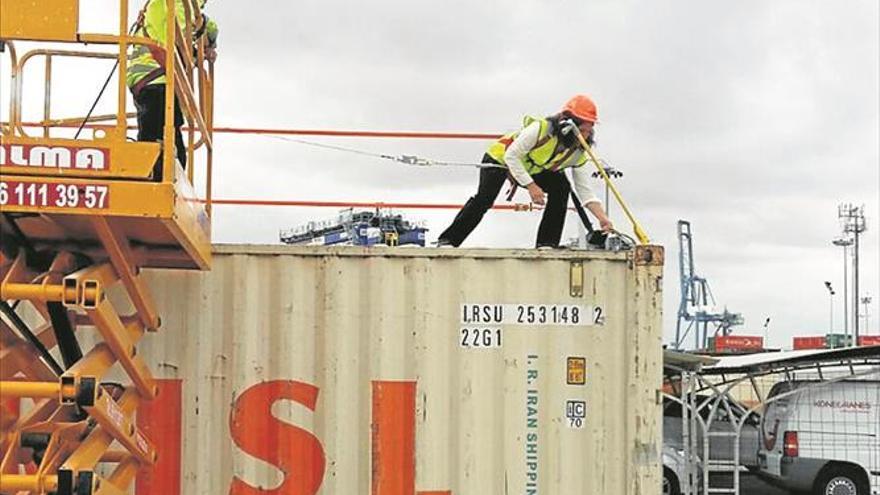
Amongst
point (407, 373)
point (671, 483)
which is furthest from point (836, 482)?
point (407, 373)

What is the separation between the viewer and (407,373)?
19.8 feet

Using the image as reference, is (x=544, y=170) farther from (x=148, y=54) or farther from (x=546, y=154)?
(x=148, y=54)

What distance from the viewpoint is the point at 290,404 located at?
19.7 feet

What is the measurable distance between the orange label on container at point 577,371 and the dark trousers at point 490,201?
1120 mm

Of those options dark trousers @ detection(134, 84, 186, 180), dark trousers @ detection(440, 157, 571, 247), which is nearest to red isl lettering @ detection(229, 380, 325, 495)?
dark trousers @ detection(134, 84, 186, 180)

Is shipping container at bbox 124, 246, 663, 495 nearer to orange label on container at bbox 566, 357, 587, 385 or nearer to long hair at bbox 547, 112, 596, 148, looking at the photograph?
orange label on container at bbox 566, 357, 587, 385

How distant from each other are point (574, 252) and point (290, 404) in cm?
185

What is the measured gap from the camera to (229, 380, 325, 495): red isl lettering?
596cm

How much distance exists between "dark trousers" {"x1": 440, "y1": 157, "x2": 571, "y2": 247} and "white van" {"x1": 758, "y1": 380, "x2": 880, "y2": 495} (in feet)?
21.3

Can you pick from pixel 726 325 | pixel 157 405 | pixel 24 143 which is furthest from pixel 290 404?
pixel 726 325

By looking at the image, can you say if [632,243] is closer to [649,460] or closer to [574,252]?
[574,252]

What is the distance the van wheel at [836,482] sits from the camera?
42.6ft

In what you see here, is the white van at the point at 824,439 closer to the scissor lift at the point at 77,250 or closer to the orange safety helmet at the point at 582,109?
the orange safety helmet at the point at 582,109

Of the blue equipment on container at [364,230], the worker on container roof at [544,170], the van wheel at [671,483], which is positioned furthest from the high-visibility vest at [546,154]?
the van wheel at [671,483]
